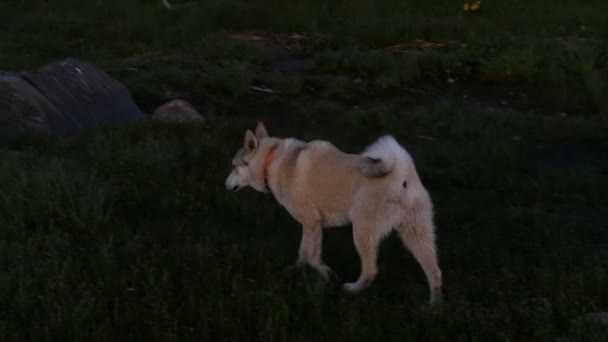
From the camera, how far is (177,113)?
12984 millimetres

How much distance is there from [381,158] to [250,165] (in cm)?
149

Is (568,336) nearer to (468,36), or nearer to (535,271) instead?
(535,271)

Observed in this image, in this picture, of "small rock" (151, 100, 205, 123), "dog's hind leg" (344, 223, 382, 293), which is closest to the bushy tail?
"dog's hind leg" (344, 223, 382, 293)

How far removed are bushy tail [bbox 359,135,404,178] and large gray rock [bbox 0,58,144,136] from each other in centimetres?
598

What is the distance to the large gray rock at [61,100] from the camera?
11336 mm

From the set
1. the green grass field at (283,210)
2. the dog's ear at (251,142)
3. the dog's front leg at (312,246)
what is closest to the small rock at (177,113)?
the green grass field at (283,210)

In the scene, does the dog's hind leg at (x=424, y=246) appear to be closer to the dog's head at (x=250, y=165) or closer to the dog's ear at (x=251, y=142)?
the dog's head at (x=250, y=165)

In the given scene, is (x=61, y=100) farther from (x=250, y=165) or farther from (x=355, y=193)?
(x=355, y=193)

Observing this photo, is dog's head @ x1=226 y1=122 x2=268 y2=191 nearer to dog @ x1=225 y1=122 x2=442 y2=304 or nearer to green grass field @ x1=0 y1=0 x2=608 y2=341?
dog @ x1=225 y1=122 x2=442 y2=304

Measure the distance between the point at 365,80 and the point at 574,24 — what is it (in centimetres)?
534

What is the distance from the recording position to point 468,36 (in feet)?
59.2

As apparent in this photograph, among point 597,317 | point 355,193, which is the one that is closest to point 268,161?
point 355,193

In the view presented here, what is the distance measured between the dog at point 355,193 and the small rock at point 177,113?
18.2ft

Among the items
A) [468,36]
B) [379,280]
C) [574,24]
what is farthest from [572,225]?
[574,24]
